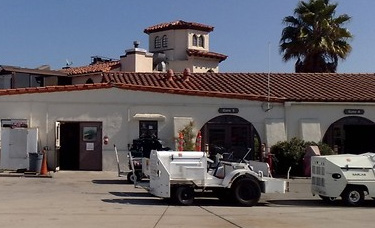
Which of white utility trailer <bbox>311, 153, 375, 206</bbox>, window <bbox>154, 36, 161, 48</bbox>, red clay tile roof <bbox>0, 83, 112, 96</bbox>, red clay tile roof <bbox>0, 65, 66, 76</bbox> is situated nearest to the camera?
white utility trailer <bbox>311, 153, 375, 206</bbox>

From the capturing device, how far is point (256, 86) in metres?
29.4

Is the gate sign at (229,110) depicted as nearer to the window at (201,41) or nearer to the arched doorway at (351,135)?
the arched doorway at (351,135)

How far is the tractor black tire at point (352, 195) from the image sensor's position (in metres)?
16.5

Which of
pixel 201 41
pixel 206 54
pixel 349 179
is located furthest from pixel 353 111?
pixel 201 41

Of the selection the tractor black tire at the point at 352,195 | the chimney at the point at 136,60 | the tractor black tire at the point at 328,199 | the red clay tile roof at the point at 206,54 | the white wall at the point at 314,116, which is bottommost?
the tractor black tire at the point at 328,199

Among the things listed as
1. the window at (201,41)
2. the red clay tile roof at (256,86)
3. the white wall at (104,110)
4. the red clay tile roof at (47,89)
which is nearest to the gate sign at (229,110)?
the red clay tile roof at (256,86)

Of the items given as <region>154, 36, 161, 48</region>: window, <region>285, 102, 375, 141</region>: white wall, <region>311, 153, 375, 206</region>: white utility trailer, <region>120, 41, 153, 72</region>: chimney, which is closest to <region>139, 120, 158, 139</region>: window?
<region>285, 102, 375, 141</region>: white wall

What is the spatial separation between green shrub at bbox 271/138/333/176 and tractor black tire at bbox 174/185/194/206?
10410 millimetres

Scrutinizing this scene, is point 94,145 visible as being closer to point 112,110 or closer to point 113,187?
point 112,110

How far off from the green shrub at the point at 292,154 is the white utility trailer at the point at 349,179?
8.60 m

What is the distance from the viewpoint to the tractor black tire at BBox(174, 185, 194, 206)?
15773 millimetres

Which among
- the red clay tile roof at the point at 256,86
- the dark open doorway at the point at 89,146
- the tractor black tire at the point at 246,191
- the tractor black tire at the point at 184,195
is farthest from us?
the red clay tile roof at the point at 256,86

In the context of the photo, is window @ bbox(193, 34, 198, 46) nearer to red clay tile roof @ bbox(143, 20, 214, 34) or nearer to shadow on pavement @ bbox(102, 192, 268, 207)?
red clay tile roof @ bbox(143, 20, 214, 34)

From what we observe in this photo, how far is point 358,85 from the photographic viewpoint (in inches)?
1171
